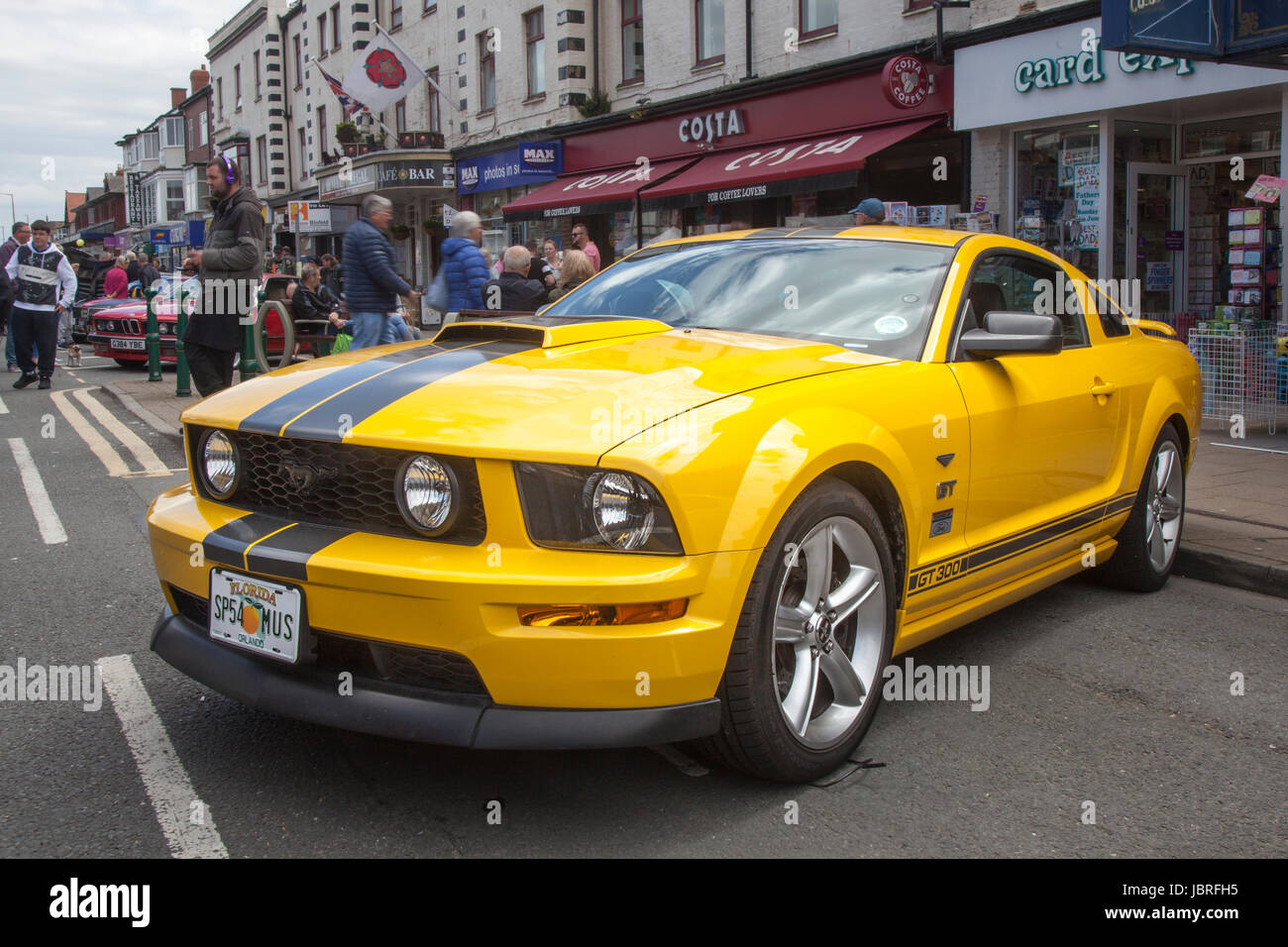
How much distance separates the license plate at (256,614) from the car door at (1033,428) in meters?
Answer: 2.08

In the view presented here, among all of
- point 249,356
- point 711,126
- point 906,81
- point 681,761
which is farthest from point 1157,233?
point 681,761

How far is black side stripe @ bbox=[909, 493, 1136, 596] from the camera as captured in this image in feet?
11.8

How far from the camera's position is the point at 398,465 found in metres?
2.87

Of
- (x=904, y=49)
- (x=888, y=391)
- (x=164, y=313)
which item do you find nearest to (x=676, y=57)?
(x=904, y=49)

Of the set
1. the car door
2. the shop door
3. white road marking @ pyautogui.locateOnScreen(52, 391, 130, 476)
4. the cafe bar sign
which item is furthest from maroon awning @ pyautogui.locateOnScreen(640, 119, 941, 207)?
the car door

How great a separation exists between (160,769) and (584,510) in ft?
4.88

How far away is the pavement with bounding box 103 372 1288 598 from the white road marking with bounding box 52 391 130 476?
55 centimetres

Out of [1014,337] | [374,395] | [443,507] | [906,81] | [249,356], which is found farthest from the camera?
[906,81]

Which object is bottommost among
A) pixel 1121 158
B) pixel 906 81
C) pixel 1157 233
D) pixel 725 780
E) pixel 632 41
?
pixel 725 780

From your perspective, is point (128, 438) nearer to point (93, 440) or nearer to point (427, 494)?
point (93, 440)

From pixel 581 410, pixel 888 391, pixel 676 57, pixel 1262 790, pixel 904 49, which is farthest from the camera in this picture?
pixel 676 57

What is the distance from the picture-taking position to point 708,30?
1917 cm
